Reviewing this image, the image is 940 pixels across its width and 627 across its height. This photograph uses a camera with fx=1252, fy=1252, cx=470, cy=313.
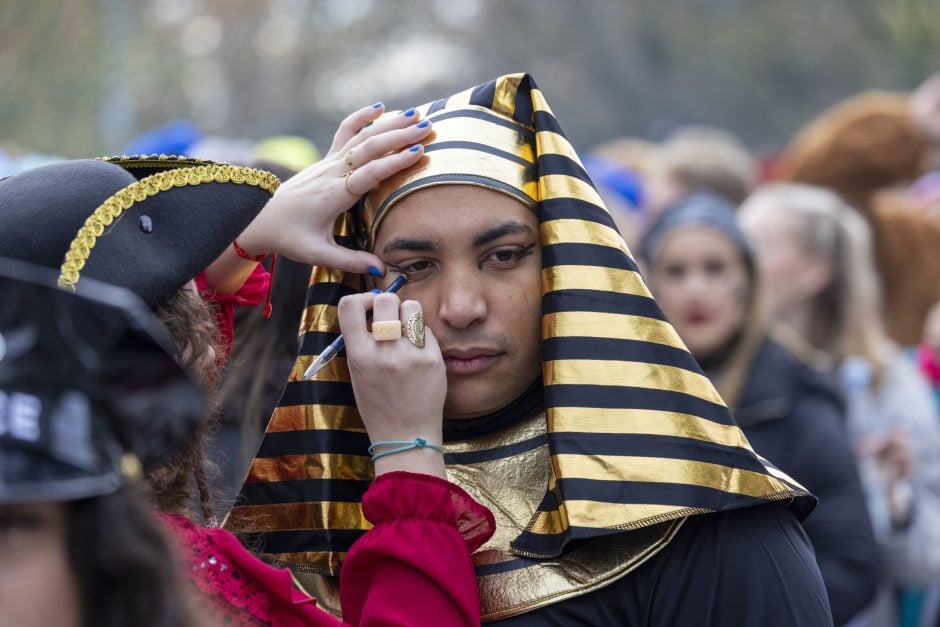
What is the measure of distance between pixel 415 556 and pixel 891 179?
16.0 feet

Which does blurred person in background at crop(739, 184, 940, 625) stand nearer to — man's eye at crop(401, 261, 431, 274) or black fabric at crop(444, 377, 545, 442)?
black fabric at crop(444, 377, 545, 442)

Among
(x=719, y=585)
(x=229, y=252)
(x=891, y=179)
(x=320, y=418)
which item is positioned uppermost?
(x=891, y=179)

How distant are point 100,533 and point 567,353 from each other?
1187 millimetres

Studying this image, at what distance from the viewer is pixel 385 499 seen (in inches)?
89.0

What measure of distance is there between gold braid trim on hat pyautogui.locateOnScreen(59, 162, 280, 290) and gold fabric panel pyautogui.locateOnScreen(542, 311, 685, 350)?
1.99 feet

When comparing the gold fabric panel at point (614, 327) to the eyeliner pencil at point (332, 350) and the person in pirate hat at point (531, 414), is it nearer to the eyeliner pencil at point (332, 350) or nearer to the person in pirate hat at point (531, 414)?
the person in pirate hat at point (531, 414)

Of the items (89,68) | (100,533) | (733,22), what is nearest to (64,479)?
(100,533)

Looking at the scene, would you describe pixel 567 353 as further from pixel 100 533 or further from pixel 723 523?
pixel 100 533

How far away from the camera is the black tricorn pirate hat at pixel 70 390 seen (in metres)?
1.29

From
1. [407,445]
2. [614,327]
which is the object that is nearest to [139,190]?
[407,445]

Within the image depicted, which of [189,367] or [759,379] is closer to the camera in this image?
[189,367]

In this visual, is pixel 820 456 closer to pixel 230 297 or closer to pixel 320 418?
pixel 320 418

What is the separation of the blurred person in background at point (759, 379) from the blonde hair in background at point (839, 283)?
62cm

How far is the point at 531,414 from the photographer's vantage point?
257cm
